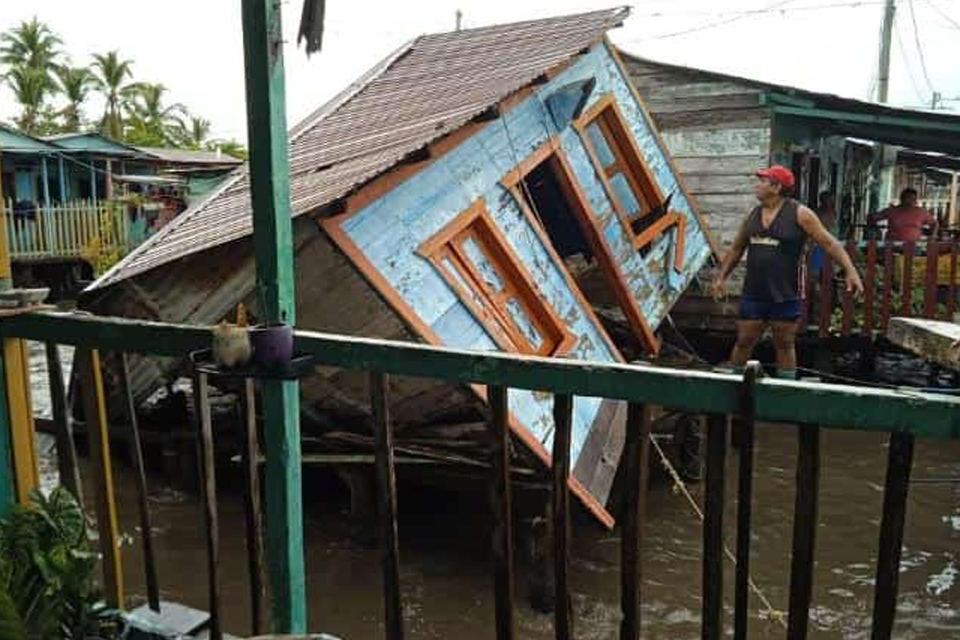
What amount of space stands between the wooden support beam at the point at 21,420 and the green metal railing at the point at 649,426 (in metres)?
0.66

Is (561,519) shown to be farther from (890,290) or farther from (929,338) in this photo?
(890,290)

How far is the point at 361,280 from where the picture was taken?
4.89 meters

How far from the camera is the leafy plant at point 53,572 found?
2.25 m

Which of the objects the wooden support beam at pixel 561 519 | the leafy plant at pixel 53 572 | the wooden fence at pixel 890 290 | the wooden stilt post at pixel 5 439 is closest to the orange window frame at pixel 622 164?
the wooden fence at pixel 890 290

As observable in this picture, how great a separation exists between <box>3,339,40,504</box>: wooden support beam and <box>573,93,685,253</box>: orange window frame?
483cm

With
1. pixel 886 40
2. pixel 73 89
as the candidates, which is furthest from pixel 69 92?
pixel 886 40

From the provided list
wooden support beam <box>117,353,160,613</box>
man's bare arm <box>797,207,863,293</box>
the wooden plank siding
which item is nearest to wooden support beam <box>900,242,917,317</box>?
the wooden plank siding

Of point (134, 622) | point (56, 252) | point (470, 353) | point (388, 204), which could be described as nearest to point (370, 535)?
point (388, 204)

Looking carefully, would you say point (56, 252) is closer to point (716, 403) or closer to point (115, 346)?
point (115, 346)

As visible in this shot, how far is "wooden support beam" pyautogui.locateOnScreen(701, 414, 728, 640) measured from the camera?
71.7 inches

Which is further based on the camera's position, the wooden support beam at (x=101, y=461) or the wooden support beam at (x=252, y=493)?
the wooden support beam at (x=101, y=461)

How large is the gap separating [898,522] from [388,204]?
381 centimetres

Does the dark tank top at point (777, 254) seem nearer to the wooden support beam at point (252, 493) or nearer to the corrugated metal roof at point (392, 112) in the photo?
the corrugated metal roof at point (392, 112)

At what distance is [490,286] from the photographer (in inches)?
221
